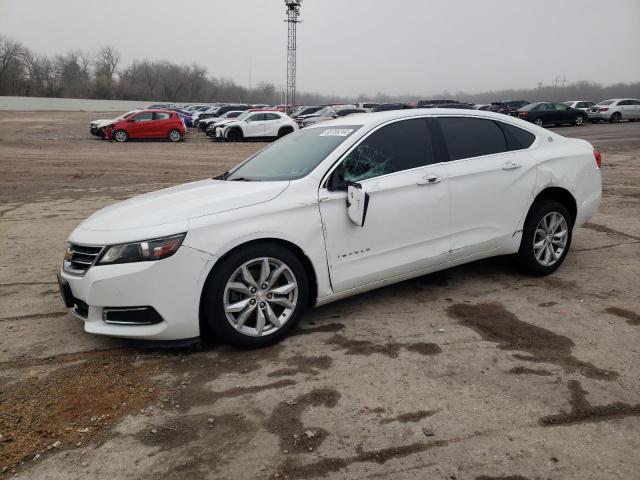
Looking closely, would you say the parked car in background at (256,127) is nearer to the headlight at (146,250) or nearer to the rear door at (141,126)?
the rear door at (141,126)

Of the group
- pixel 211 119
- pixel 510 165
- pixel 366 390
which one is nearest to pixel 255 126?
pixel 211 119

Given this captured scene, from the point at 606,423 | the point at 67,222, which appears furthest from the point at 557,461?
the point at 67,222

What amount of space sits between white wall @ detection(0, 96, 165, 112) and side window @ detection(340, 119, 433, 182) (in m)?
68.7

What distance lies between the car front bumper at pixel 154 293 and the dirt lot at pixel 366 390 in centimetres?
26

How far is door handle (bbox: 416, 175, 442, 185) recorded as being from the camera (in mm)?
4207

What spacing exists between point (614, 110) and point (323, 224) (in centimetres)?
3716

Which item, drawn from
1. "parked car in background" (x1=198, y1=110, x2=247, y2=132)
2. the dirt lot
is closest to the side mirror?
the dirt lot

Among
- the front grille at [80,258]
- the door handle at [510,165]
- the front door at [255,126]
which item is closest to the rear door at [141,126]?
the front door at [255,126]

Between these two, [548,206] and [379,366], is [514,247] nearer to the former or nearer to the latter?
[548,206]

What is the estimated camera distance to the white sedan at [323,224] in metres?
3.39

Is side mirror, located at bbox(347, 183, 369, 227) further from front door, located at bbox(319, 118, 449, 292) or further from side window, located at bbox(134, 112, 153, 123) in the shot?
side window, located at bbox(134, 112, 153, 123)

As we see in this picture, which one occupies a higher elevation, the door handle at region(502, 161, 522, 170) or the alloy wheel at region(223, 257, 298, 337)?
the door handle at region(502, 161, 522, 170)

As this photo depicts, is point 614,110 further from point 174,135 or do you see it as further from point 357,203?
point 357,203

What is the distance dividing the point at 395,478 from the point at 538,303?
258cm
